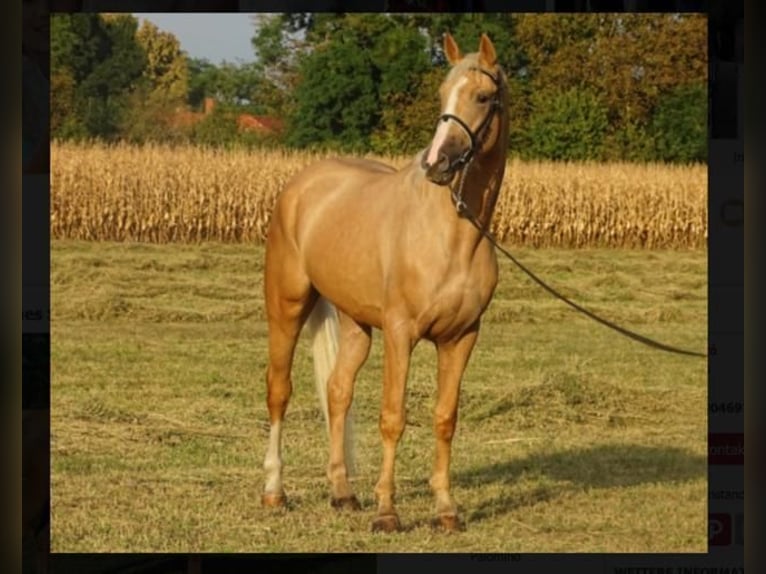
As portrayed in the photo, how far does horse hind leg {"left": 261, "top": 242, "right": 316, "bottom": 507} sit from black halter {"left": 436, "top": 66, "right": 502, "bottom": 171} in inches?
64.3

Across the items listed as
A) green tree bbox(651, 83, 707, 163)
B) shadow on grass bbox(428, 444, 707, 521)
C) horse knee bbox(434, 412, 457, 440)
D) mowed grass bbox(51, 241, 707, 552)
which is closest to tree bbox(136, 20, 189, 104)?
mowed grass bbox(51, 241, 707, 552)

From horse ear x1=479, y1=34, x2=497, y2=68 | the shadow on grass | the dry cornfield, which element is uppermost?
horse ear x1=479, y1=34, x2=497, y2=68

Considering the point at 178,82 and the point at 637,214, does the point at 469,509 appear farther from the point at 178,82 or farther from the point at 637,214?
the point at 637,214

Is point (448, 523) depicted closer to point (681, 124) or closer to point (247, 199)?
point (681, 124)

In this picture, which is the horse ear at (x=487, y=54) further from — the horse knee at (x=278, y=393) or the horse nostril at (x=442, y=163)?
the horse knee at (x=278, y=393)

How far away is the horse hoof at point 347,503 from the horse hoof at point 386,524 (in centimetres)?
55

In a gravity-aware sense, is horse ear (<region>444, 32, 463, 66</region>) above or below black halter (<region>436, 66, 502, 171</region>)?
above

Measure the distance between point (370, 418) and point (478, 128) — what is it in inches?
137

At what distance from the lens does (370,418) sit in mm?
9727

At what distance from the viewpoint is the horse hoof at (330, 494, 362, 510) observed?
754 cm

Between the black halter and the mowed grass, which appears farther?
the mowed grass

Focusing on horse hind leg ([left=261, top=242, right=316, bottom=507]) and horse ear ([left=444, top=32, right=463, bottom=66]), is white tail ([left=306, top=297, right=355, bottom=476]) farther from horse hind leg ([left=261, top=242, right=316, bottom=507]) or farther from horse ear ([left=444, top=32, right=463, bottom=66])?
horse ear ([left=444, top=32, right=463, bottom=66])

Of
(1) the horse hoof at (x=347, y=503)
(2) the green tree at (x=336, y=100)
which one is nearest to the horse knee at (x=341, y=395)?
(1) the horse hoof at (x=347, y=503)
